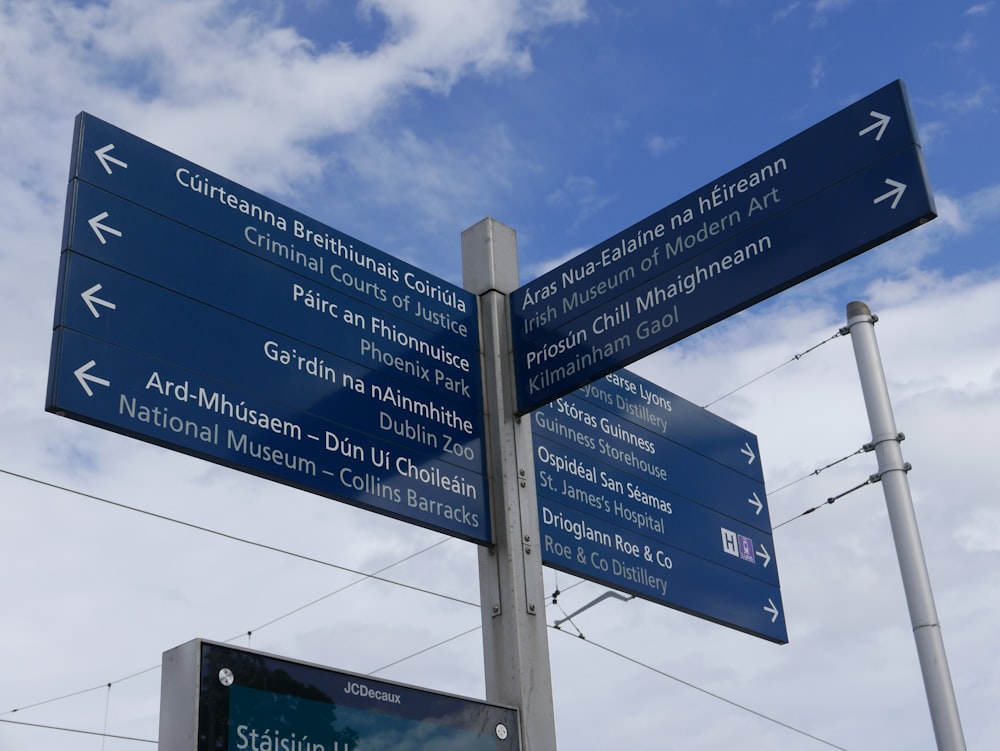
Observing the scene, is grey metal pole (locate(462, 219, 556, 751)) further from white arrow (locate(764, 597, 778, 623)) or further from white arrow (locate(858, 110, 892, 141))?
white arrow (locate(858, 110, 892, 141))

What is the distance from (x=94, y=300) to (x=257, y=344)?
757 millimetres

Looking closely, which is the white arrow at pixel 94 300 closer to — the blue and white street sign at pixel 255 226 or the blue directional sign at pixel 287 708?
the blue and white street sign at pixel 255 226

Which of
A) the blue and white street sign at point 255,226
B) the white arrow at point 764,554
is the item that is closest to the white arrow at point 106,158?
→ the blue and white street sign at point 255,226

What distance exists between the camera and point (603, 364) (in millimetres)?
6285

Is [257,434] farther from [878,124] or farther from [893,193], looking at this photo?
[878,124]

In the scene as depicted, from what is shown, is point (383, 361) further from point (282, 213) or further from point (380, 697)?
point (380, 697)

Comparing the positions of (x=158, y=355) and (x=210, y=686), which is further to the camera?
(x=158, y=355)

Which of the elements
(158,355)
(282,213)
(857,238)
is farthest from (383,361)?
(857,238)

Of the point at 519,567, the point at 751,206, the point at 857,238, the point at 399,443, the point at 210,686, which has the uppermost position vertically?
the point at 751,206

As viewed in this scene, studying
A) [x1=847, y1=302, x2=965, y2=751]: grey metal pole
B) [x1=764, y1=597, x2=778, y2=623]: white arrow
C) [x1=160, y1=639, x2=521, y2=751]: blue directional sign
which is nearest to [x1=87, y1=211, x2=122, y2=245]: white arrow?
[x1=160, y1=639, x2=521, y2=751]: blue directional sign

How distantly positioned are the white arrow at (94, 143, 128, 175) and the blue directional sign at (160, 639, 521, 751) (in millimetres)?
2107

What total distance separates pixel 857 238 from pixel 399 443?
2.14 meters

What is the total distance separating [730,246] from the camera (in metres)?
6.03

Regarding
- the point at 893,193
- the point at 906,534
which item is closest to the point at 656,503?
the point at 893,193
